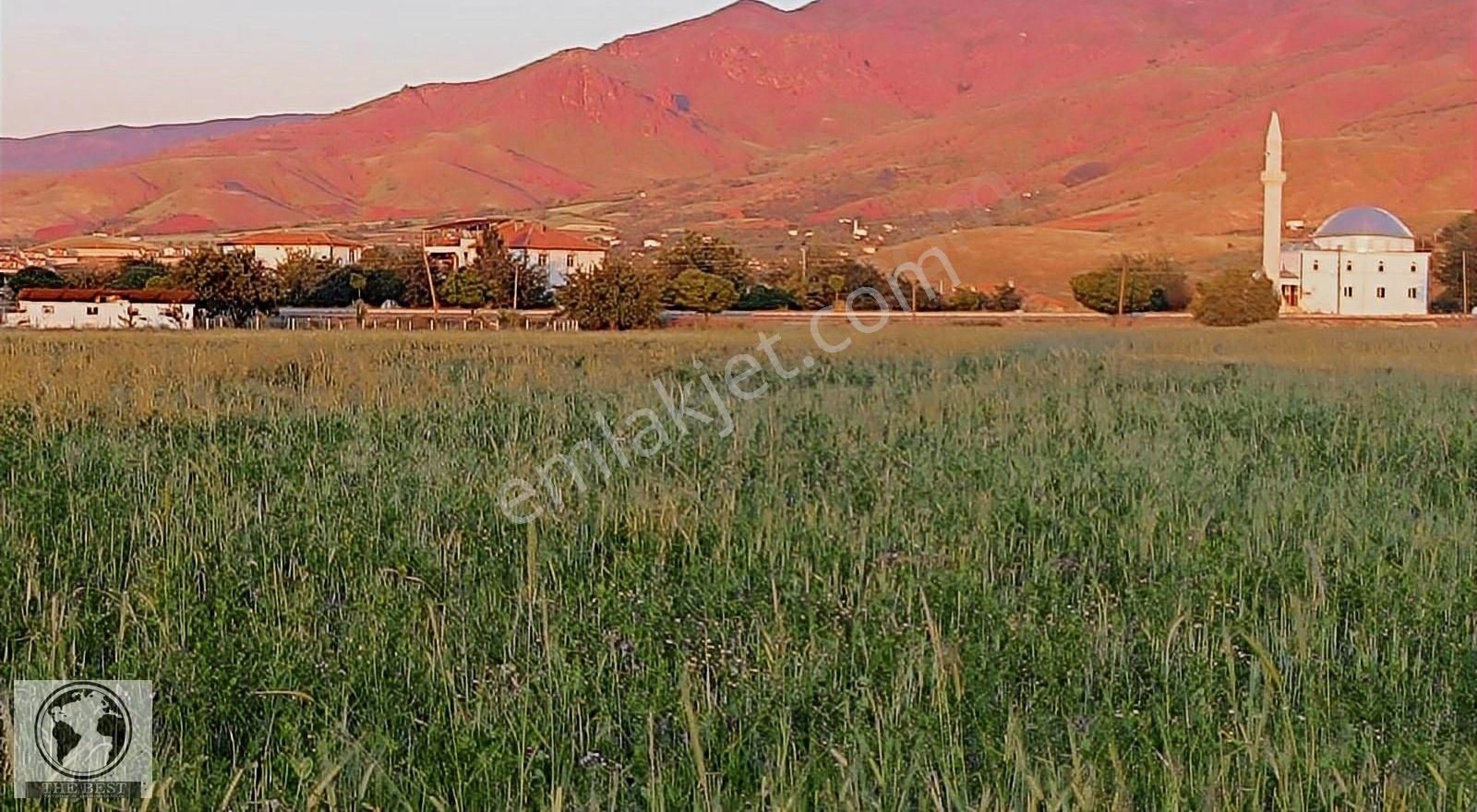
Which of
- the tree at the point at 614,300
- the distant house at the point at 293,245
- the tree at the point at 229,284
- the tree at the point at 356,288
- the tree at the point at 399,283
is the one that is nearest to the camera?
the tree at the point at 614,300

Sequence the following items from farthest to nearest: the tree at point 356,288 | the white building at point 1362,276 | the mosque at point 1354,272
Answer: the white building at point 1362,276 → the mosque at point 1354,272 → the tree at point 356,288

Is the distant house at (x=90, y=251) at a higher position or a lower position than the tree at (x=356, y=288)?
higher

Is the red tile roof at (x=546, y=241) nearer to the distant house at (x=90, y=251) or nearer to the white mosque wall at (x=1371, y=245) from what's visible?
the distant house at (x=90, y=251)

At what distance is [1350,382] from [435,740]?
47.7 feet

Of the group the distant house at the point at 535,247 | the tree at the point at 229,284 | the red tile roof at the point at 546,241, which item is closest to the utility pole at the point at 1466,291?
the distant house at the point at 535,247

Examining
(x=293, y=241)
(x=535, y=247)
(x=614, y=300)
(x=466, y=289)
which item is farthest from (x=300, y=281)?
(x=293, y=241)

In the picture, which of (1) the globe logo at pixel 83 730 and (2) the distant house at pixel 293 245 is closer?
(1) the globe logo at pixel 83 730

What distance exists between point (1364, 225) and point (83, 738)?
82824mm

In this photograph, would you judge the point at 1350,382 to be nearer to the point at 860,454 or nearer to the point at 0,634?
the point at 860,454

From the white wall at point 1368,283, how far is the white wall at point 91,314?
5673 cm

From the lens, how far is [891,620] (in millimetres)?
4613

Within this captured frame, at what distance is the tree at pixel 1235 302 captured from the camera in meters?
50.2

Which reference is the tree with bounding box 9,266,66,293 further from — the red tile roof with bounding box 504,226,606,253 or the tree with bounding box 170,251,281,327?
the red tile roof with bounding box 504,226,606,253

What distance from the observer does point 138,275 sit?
60781 millimetres
